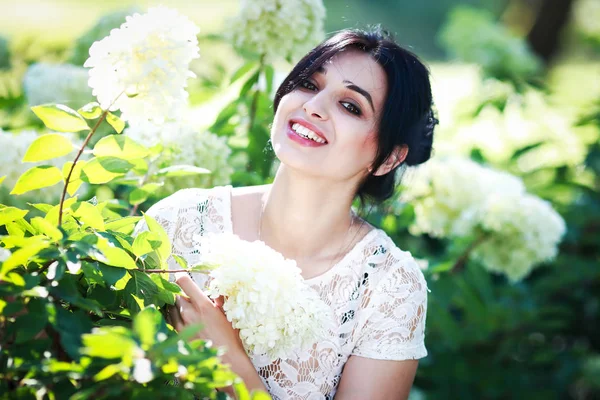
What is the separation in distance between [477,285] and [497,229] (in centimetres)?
45

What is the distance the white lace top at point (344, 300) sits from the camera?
202 centimetres

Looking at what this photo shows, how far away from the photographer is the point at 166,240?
1482mm

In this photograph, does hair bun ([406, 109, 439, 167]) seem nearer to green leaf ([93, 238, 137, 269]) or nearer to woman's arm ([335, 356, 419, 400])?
woman's arm ([335, 356, 419, 400])

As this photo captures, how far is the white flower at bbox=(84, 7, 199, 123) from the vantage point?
140 centimetres

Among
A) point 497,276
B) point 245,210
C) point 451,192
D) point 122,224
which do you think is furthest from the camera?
point 497,276

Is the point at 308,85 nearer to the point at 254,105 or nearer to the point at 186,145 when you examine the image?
the point at 186,145

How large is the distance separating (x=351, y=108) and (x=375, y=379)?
0.76 m

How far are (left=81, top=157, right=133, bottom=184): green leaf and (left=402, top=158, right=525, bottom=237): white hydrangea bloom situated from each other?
1.60m

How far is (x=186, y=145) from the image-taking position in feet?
7.46

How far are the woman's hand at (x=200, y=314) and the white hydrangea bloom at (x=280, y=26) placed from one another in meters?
1.21

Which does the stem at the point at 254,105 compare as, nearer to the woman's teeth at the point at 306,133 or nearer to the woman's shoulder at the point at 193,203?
the woman's shoulder at the point at 193,203

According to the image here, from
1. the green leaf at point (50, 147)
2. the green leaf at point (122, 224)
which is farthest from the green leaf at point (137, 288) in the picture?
the green leaf at point (50, 147)

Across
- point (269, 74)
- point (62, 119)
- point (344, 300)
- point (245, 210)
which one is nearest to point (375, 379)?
point (344, 300)

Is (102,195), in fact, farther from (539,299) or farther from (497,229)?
(539,299)
